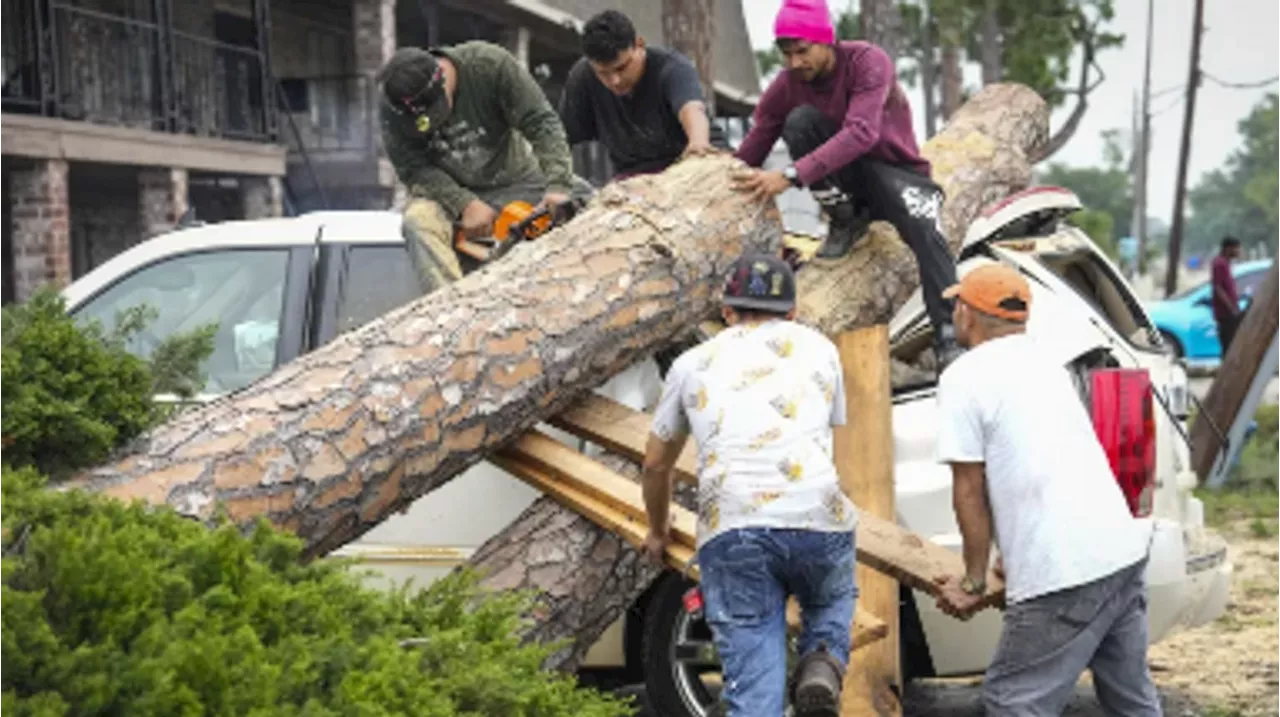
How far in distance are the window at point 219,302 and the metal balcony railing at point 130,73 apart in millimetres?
9614

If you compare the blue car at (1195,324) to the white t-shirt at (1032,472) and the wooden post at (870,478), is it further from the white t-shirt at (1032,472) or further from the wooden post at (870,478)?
the white t-shirt at (1032,472)

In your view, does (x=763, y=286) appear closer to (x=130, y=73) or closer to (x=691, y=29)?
(x=691, y=29)

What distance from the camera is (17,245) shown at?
17.2m

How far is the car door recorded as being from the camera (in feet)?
24.6

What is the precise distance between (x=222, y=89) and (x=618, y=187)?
15.3 meters

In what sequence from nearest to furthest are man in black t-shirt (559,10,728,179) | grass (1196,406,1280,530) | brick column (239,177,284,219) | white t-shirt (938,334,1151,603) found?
white t-shirt (938,334,1151,603), man in black t-shirt (559,10,728,179), grass (1196,406,1280,530), brick column (239,177,284,219)

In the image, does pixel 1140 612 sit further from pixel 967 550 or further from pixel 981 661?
pixel 981 661

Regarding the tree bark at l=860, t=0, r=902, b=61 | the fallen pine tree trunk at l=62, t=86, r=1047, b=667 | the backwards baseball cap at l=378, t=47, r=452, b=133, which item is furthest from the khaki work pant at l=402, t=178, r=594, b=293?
the tree bark at l=860, t=0, r=902, b=61

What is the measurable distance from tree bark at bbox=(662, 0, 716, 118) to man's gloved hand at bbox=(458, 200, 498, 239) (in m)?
7.00

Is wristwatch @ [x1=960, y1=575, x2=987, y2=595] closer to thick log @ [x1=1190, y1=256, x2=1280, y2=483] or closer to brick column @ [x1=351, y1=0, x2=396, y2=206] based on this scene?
thick log @ [x1=1190, y1=256, x2=1280, y2=483]

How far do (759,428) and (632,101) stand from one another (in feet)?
9.28

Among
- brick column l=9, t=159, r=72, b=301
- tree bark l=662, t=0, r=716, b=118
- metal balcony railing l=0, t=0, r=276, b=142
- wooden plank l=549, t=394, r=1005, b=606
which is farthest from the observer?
metal balcony railing l=0, t=0, r=276, b=142

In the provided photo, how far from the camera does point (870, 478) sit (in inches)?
264

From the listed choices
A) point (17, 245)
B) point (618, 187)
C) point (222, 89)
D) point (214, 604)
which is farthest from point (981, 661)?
point (222, 89)
